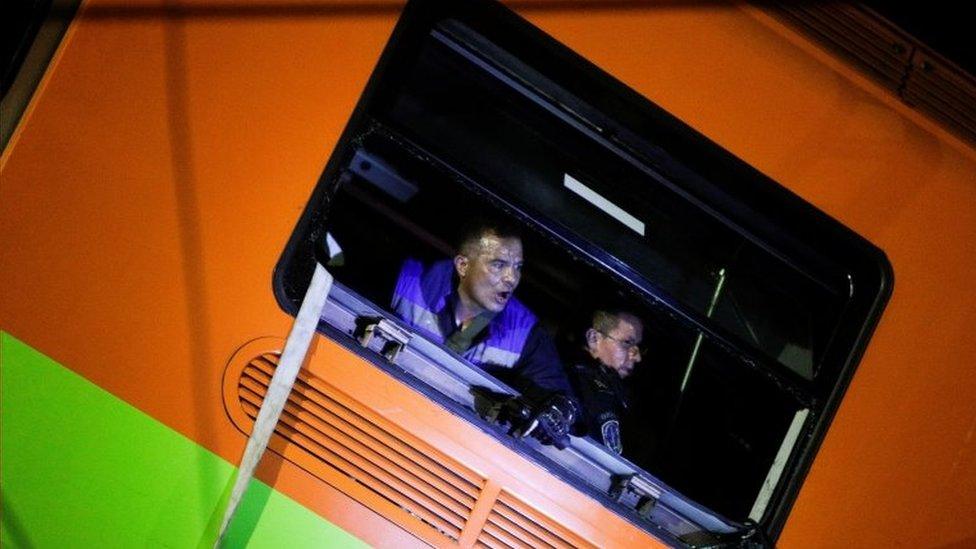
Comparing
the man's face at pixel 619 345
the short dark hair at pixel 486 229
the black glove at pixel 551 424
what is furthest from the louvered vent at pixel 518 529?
the man's face at pixel 619 345

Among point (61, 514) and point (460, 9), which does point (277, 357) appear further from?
point (460, 9)

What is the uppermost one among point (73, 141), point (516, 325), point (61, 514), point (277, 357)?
point (516, 325)

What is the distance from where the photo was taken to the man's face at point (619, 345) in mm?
2945

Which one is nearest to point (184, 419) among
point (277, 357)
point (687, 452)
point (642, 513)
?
point (277, 357)

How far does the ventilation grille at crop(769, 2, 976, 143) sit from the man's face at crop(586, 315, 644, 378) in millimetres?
1365

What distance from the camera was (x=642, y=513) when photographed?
1696 millimetres

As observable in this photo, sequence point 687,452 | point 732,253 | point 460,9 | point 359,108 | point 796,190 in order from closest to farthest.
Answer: point 359,108
point 460,9
point 796,190
point 732,253
point 687,452

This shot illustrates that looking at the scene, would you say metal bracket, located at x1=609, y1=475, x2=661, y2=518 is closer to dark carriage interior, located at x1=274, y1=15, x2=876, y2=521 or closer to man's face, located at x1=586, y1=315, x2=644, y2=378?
dark carriage interior, located at x1=274, y1=15, x2=876, y2=521

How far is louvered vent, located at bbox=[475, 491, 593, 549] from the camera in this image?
160 cm

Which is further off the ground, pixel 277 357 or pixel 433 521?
pixel 277 357

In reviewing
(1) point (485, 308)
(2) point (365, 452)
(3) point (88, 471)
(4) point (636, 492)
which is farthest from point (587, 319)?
(3) point (88, 471)

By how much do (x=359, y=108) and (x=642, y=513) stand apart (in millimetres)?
1113

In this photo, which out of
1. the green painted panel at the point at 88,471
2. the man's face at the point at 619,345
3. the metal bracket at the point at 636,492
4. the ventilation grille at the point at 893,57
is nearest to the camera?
the green painted panel at the point at 88,471

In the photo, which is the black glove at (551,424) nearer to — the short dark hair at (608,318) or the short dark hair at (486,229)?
the short dark hair at (486,229)
